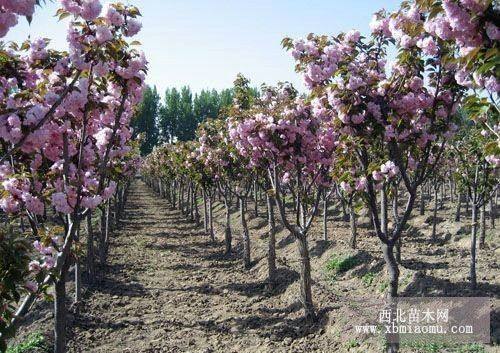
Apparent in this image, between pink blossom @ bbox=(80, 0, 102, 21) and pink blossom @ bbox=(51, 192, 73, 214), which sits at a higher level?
pink blossom @ bbox=(80, 0, 102, 21)

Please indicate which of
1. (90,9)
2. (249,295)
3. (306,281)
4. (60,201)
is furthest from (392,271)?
(249,295)

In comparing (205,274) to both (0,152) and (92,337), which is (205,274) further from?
(0,152)

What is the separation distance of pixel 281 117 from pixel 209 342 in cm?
443

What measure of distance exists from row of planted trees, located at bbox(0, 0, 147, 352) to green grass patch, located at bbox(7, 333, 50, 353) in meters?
2.40

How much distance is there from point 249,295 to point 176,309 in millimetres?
1893

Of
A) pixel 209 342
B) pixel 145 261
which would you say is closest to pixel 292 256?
pixel 145 261

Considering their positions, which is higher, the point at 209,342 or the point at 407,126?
the point at 407,126

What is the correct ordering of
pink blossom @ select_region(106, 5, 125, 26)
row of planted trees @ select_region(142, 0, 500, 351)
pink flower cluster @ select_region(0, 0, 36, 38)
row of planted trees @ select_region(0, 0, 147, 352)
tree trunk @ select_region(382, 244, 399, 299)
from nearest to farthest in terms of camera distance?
pink flower cluster @ select_region(0, 0, 36, 38)
row of planted trees @ select_region(142, 0, 500, 351)
row of planted trees @ select_region(0, 0, 147, 352)
pink blossom @ select_region(106, 5, 125, 26)
tree trunk @ select_region(382, 244, 399, 299)

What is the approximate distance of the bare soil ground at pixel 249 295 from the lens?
7.84 meters

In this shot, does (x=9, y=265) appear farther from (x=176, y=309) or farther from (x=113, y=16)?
(x=176, y=309)

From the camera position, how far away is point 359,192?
5.53m

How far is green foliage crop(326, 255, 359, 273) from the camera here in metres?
11.4

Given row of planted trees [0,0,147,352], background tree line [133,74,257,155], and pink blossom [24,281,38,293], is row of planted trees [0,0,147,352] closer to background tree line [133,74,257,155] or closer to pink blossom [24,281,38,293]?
pink blossom [24,281,38,293]

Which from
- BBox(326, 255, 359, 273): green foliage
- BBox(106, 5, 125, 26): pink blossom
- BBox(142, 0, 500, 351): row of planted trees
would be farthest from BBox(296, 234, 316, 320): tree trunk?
BBox(106, 5, 125, 26): pink blossom
